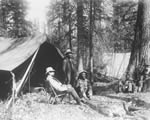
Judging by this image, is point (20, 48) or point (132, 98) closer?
point (132, 98)

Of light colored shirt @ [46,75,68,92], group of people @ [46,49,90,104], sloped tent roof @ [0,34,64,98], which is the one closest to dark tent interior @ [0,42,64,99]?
sloped tent roof @ [0,34,64,98]

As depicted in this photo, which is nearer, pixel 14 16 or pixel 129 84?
pixel 129 84

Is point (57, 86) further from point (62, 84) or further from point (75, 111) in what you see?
point (62, 84)

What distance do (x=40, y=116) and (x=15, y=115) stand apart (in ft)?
2.47

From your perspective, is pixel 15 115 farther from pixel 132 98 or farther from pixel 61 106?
pixel 132 98

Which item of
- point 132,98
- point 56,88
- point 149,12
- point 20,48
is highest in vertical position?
point 149,12

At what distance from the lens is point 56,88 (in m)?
7.28

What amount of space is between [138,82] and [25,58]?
16.6ft

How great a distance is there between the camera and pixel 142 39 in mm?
9430

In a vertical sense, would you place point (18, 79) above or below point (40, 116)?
above

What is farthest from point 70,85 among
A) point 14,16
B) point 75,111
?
point 14,16

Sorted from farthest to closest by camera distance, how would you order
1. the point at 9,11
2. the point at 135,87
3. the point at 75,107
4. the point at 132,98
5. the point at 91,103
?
the point at 9,11 → the point at 135,87 → the point at 132,98 → the point at 91,103 → the point at 75,107

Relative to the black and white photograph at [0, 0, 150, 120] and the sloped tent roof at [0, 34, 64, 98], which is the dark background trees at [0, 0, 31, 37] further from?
the sloped tent roof at [0, 34, 64, 98]

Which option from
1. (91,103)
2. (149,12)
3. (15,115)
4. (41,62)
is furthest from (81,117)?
(149,12)
